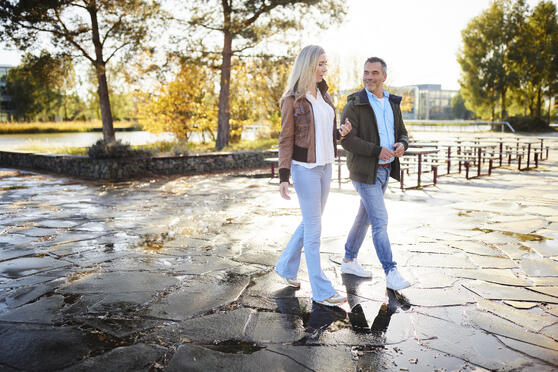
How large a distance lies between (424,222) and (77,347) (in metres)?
4.83

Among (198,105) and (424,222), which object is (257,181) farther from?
(198,105)

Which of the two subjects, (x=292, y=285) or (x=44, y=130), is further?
(x=44, y=130)

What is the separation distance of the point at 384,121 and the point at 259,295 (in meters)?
1.81

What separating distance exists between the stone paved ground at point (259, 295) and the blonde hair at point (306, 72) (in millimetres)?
1643

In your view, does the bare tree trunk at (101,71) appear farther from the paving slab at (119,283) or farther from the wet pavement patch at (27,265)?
the paving slab at (119,283)

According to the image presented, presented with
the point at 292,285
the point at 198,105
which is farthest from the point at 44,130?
the point at 292,285

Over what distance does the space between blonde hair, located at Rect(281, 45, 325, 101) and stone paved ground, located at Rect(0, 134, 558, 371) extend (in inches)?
64.7

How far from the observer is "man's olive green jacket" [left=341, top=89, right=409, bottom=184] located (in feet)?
12.4

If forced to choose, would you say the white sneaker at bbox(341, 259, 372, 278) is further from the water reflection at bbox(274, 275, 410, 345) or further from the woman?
the woman

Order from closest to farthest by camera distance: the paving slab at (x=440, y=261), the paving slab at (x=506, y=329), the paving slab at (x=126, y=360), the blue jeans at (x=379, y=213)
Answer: the paving slab at (x=126, y=360) < the paving slab at (x=506, y=329) < the blue jeans at (x=379, y=213) < the paving slab at (x=440, y=261)

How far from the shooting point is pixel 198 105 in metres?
20.8

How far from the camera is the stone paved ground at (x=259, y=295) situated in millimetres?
2799

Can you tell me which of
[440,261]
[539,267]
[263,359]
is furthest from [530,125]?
[263,359]

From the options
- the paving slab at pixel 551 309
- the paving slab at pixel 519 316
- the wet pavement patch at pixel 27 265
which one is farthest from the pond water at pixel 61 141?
the paving slab at pixel 551 309
